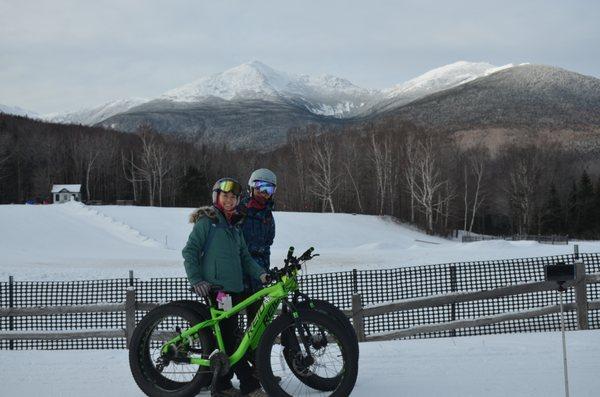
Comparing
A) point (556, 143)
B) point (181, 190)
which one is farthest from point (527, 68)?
point (181, 190)

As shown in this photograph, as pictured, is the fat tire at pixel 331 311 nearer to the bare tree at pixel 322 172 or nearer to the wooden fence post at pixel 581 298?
the wooden fence post at pixel 581 298

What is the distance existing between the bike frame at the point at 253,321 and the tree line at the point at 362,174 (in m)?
49.7

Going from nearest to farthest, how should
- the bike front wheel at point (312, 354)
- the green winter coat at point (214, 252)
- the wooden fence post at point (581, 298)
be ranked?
the bike front wheel at point (312, 354)
the green winter coat at point (214, 252)
the wooden fence post at point (581, 298)

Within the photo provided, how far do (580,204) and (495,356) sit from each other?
68403 mm

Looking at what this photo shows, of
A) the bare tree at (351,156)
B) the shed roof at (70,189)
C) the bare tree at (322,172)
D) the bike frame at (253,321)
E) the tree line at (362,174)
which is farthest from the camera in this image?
the bare tree at (351,156)

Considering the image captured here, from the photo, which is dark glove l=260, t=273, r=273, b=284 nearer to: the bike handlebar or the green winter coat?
the bike handlebar

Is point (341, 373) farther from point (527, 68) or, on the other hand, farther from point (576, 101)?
point (527, 68)

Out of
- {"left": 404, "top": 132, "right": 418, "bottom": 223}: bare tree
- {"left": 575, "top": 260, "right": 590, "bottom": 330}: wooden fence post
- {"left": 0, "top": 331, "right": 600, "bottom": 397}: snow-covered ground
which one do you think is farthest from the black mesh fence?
{"left": 404, "top": 132, "right": 418, "bottom": 223}: bare tree

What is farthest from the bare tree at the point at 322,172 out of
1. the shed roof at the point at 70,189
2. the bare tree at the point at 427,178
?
the shed roof at the point at 70,189

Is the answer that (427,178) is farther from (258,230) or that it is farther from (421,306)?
(258,230)

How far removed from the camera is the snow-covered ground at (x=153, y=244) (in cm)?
2261

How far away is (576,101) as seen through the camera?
14475 centimetres

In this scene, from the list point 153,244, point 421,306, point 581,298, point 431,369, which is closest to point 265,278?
point 431,369

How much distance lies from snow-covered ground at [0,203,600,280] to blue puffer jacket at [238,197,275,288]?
14.7 meters
